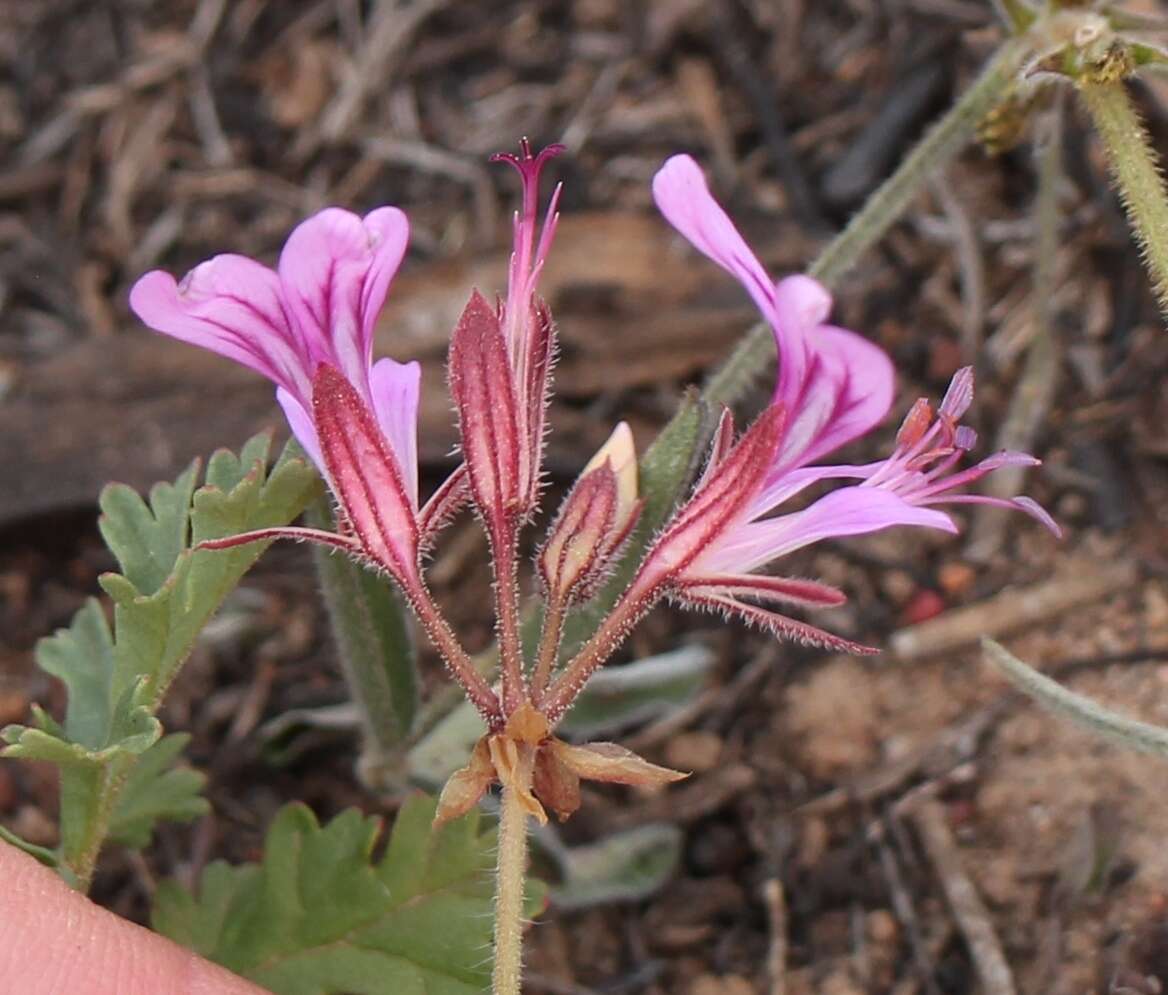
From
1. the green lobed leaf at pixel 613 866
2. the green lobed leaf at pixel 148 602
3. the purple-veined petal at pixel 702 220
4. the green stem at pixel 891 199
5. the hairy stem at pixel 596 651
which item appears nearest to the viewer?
the purple-veined petal at pixel 702 220

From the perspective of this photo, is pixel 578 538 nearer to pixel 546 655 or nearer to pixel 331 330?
pixel 546 655

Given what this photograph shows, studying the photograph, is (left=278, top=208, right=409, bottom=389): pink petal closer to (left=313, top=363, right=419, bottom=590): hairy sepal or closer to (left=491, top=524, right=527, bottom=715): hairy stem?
(left=313, top=363, right=419, bottom=590): hairy sepal

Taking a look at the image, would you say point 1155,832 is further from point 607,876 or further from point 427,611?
point 427,611

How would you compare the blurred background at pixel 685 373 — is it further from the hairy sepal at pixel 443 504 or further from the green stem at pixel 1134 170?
the hairy sepal at pixel 443 504

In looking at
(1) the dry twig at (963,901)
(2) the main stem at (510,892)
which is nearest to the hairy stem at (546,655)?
(2) the main stem at (510,892)

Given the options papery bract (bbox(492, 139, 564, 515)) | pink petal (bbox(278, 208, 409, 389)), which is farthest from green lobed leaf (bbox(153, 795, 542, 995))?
pink petal (bbox(278, 208, 409, 389))

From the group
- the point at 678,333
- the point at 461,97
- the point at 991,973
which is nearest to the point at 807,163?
the point at 678,333
